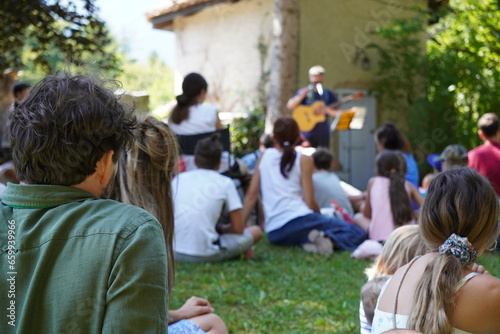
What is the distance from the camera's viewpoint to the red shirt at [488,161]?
22.2 feet

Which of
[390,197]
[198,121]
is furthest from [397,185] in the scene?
[198,121]

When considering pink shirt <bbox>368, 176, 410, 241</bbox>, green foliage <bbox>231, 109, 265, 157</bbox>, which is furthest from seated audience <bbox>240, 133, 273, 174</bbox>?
green foliage <bbox>231, 109, 265, 157</bbox>

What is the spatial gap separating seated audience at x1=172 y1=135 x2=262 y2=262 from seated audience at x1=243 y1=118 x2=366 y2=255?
831 millimetres

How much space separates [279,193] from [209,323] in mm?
3883

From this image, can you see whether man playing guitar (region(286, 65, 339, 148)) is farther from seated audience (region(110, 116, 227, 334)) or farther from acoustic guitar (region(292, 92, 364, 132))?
seated audience (region(110, 116, 227, 334))

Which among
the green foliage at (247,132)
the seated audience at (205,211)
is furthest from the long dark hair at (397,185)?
the green foliage at (247,132)

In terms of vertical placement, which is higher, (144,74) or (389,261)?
(144,74)

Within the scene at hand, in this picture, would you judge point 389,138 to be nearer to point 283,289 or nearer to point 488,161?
point 488,161

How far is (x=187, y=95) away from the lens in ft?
22.2

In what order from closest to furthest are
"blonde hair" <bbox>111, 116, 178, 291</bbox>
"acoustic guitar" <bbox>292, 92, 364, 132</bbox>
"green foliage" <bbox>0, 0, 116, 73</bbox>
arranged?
"blonde hair" <bbox>111, 116, 178, 291</bbox>
"green foliage" <bbox>0, 0, 116, 73</bbox>
"acoustic guitar" <bbox>292, 92, 364, 132</bbox>

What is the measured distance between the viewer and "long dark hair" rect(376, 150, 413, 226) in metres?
6.34

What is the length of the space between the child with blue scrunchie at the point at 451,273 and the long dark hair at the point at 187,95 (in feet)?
15.0

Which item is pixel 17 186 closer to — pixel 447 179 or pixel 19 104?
pixel 19 104

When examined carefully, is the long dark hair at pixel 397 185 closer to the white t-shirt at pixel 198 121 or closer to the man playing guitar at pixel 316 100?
the white t-shirt at pixel 198 121
